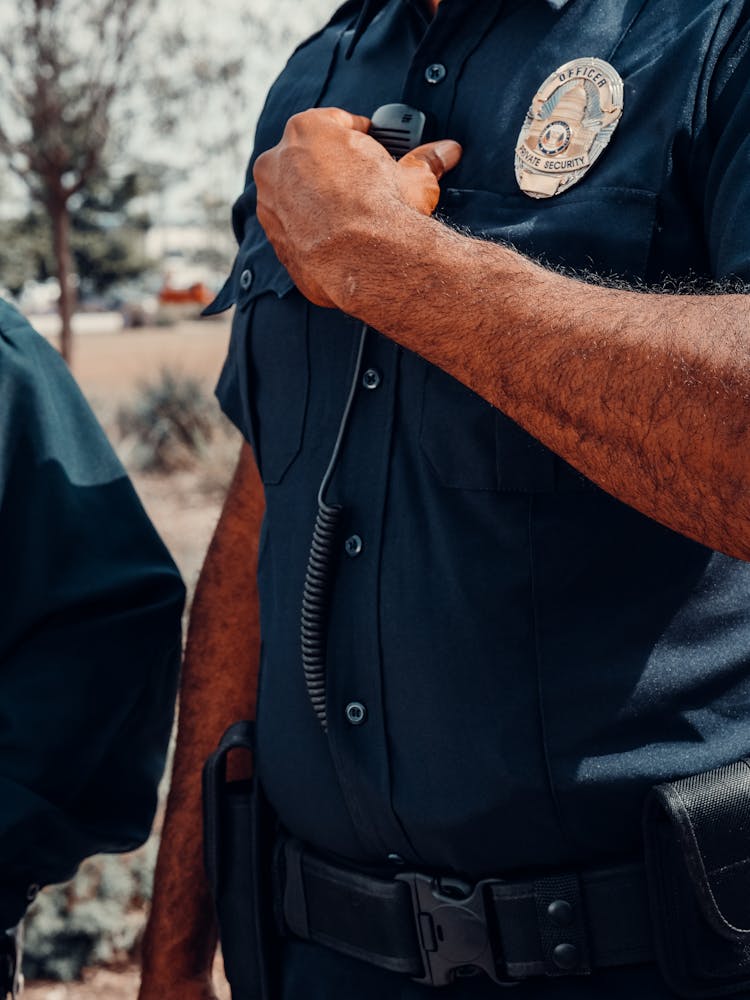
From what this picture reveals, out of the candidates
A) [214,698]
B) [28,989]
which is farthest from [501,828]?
[28,989]

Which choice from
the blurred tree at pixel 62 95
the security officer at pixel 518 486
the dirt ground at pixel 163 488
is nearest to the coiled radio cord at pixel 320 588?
the security officer at pixel 518 486

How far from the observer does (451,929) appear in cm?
157

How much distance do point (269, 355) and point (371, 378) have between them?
0.85 ft

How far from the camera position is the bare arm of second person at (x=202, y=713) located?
6.75 feet

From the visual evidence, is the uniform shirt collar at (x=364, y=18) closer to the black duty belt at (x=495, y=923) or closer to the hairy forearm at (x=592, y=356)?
the hairy forearm at (x=592, y=356)

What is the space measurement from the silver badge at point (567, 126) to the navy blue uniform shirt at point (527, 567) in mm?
18

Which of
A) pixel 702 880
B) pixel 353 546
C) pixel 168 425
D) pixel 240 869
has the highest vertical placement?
pixel 353 546

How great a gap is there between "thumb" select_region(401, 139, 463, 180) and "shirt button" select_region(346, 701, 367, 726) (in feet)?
2.20

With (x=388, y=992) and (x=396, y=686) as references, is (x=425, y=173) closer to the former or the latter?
(x=396, y=686)

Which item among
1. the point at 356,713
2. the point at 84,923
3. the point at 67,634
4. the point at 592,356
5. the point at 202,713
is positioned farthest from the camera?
the point at 84,923

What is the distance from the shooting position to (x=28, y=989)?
3.57m

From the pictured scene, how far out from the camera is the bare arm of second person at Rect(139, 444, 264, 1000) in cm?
206

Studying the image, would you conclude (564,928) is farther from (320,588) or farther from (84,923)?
(84,923)

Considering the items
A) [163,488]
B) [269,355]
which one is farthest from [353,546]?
[163,488]
